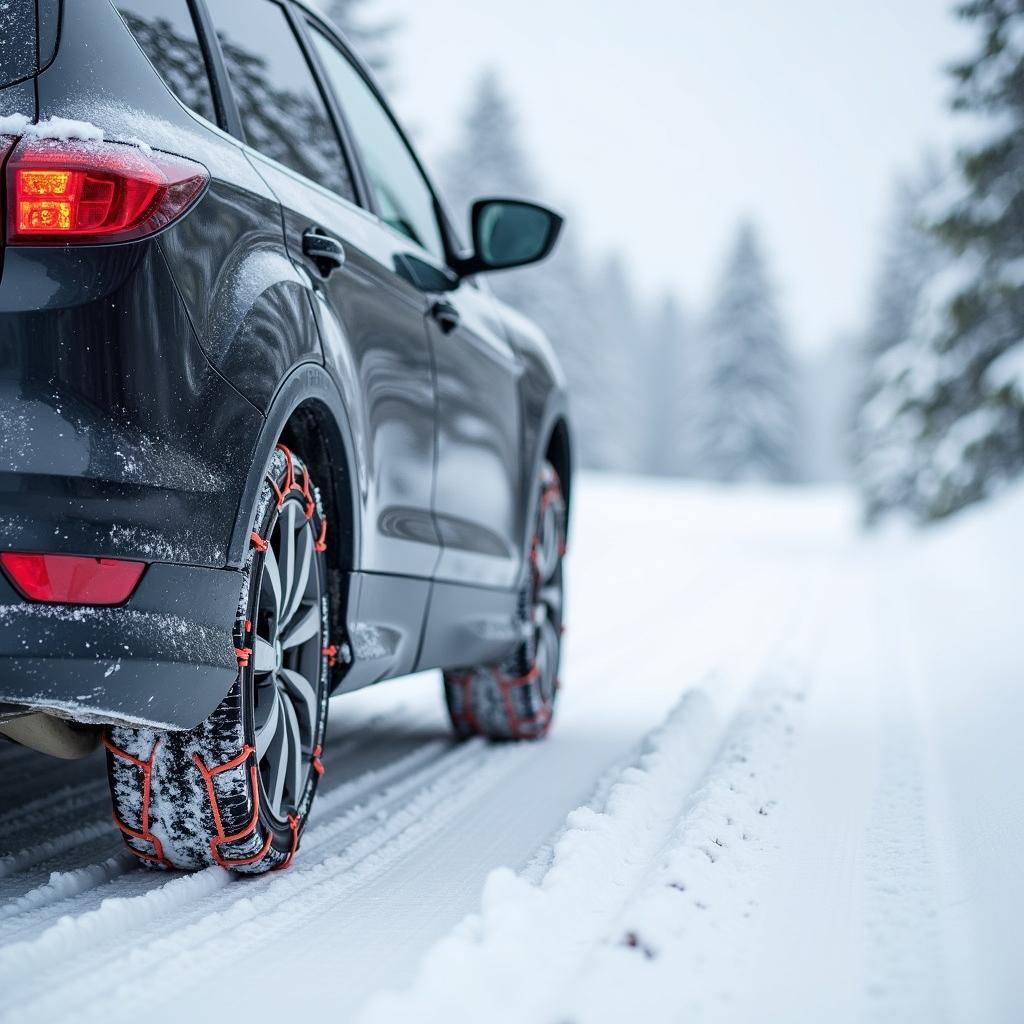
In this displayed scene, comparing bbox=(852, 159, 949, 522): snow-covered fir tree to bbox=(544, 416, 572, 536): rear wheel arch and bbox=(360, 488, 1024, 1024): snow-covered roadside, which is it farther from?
bbox=(360, 488, 1024, 1024): snow-covered roadside

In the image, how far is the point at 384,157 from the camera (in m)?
3.50

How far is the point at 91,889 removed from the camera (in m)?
2.25

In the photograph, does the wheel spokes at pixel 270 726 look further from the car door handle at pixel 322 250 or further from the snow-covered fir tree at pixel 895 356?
the snow-covered fir tree at pixel 895 356

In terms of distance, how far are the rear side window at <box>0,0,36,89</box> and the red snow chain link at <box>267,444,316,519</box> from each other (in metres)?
0.78

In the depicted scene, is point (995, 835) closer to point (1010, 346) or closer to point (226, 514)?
Answer: point (226, 514)

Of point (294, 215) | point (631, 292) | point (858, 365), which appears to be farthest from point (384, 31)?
point (631, 292)

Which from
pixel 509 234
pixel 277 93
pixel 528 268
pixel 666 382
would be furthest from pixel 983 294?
pixel 666 382

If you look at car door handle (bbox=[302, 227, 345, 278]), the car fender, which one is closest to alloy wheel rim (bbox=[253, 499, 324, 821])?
the car fender

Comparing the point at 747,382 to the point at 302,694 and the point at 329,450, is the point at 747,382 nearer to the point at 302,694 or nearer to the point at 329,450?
the point at 329,450

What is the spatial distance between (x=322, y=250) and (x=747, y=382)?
129 ft

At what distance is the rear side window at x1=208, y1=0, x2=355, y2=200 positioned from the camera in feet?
8.29

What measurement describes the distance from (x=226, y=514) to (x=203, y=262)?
16.4 inches

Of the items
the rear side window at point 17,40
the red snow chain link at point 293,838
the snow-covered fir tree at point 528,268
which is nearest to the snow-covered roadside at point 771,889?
the red snow chain link at point 293,838

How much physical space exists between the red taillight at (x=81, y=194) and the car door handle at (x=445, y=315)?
4.49 feet
